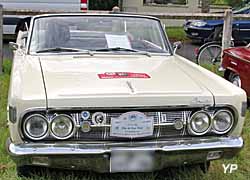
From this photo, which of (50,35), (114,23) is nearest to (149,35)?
(114,23)

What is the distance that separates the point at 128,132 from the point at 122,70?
2.73 ft

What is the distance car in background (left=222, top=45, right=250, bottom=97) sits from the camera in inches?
249

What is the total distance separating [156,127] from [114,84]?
1.59 ft

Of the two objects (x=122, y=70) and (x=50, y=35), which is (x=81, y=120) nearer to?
(x=122, y=70)

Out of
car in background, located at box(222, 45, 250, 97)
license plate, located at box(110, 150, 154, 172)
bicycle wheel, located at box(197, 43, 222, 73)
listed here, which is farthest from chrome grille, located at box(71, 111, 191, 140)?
bicycle wheel, located at box(197, 43, 222, 73)

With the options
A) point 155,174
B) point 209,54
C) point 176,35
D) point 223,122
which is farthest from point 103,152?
point 176,35

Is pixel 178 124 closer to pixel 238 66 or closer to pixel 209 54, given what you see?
pixel 238 66

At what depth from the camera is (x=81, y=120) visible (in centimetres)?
346

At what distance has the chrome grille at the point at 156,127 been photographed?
3.48m

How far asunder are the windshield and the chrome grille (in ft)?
4.78

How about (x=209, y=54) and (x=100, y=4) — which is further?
(x=100, y=4)

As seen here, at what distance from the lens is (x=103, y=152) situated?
3432 millimetres

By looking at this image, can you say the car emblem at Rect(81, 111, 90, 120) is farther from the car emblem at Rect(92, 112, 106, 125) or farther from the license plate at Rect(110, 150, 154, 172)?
the license plate at Rect(110, 150, 154, 172)

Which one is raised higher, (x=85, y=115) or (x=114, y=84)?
(x=114, y=84)
